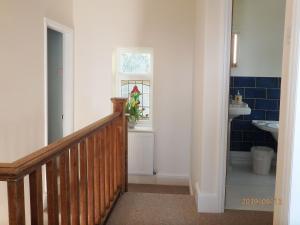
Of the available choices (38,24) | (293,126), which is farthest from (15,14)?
(293,126)

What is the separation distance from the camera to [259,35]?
4.66 m

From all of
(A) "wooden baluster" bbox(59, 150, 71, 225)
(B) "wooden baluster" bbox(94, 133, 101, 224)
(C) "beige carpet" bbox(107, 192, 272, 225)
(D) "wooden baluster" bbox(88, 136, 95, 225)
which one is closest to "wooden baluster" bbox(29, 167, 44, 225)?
(A) "wooden baluster" bbox(59, 150, 71, 225)

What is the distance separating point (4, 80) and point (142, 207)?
167 centimetres

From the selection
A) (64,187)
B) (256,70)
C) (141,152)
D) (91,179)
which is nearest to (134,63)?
(141,152)

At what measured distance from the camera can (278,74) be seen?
467 cm

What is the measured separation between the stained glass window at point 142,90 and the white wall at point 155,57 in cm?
18

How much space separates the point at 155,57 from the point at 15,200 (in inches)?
139

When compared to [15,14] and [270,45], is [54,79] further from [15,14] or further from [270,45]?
[270,45]

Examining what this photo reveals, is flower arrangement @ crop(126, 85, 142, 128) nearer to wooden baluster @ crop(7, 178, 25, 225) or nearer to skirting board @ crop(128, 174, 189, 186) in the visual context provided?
skirting board @ crop(128, 174, 189, 186)

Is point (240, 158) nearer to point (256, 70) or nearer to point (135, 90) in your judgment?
point (256, 70)

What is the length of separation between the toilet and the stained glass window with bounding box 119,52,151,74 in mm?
1936

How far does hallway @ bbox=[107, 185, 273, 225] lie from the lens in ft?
8.71

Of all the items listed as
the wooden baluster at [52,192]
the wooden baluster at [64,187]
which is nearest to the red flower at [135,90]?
the wooden baluster at [64,187]

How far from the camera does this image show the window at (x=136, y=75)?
15.2 ft
